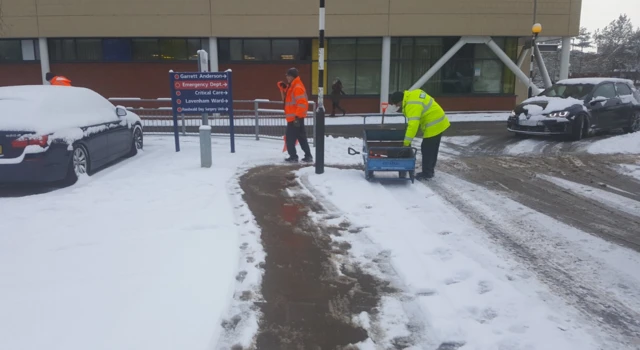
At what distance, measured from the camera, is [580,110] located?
13.6 metres

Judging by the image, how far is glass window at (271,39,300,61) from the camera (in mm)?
23469

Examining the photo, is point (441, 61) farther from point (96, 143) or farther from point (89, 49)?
point (96, 143)

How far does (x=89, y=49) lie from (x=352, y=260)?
2237 cm

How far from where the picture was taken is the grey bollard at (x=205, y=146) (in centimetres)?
945

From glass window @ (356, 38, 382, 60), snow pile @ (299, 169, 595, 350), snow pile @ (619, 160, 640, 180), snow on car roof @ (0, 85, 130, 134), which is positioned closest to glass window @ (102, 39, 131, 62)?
glass window @ (356, 38, 382, 60)

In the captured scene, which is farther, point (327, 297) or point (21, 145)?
point (21, 145)

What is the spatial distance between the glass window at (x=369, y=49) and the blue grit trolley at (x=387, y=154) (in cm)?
1619

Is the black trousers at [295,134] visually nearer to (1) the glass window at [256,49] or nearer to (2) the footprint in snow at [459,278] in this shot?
(2) the footprint in snow at [459,278]

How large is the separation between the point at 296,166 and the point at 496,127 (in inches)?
418

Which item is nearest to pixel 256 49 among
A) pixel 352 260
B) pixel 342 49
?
pixel 342 49

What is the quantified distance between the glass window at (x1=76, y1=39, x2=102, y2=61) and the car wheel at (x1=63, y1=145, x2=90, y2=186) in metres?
16.9

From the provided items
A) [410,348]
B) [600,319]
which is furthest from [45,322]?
[600,319]

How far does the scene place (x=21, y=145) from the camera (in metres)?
7.38

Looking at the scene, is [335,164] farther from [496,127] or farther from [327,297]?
[496,127]
